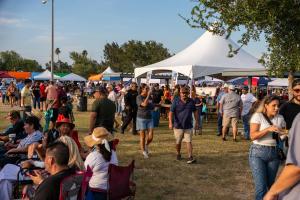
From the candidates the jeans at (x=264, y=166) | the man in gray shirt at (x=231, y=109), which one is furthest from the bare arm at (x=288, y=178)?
the man in gray shirt at (x=231, y=109)

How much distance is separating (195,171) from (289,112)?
278 cm

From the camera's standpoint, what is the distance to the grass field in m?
6.62

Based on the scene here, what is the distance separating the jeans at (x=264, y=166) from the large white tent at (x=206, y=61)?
9.91m

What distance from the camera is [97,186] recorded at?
4.50 metres

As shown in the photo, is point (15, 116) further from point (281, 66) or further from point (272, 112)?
point (281, 66)

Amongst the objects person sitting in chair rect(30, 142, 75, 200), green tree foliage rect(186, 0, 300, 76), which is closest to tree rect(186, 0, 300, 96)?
green tree foliage rect(186, 0, 300, 76)

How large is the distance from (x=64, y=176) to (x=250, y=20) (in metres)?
7.35

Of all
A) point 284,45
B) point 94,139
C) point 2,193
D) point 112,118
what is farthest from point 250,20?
point 2,193

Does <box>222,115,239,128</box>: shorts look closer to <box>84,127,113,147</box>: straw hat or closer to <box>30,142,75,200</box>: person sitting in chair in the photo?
<box>84,127,113,147</box>: straw hat

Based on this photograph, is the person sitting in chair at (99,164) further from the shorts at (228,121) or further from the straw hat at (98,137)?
the shorts at (228,121)

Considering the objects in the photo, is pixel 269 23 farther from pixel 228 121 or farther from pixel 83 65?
pixel 83 65

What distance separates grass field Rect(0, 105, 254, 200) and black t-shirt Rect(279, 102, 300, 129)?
57.0 inches

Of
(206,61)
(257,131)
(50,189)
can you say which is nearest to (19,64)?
(206,61)

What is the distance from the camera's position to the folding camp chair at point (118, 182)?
426 cm
